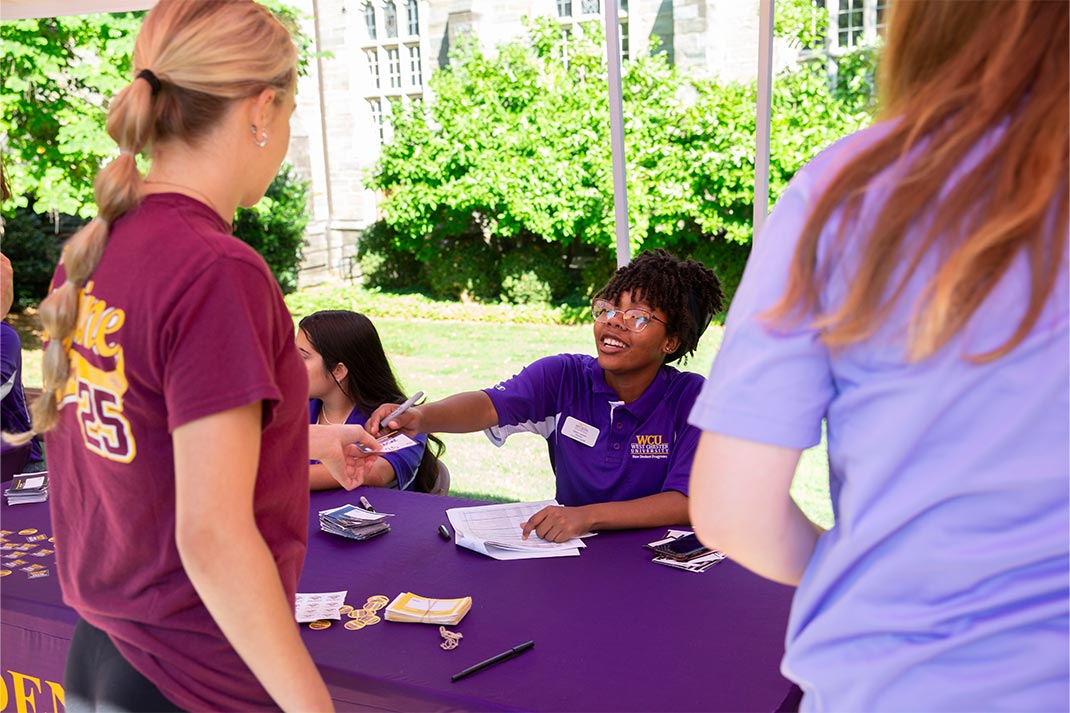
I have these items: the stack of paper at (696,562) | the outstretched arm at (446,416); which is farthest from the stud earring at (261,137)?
the outstretched arm at (446,416)

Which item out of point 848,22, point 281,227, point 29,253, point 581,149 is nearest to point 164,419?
point 581,149

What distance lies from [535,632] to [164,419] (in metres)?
0.91

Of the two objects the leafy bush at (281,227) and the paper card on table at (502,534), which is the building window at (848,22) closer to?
the leafy bush at (281,227)

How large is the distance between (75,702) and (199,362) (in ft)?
1.71

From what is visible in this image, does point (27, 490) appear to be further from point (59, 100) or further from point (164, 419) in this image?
point (59, 100)

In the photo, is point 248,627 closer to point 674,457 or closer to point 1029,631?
point 1029,631

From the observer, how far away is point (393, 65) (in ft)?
67.1

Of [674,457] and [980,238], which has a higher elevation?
[980,238]

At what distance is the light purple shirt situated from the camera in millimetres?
760

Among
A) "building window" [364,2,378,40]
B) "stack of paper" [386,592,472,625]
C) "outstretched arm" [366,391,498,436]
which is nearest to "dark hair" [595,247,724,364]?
"outstretched arm" [366,391,498,436]

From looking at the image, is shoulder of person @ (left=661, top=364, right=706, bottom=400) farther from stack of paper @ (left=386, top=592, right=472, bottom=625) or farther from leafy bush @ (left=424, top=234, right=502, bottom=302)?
leafy bush @ (left=424, top=234, right=502, bottom=302)

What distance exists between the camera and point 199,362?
987mm

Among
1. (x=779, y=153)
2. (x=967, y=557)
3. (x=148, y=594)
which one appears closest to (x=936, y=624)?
(x=967, y=557)

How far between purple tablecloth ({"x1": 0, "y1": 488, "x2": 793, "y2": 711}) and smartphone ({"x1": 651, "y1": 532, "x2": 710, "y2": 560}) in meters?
0.05
